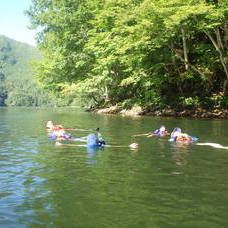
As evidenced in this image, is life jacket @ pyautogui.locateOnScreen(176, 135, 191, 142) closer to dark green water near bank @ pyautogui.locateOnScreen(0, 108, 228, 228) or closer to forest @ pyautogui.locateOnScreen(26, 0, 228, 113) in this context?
dark green water near bank @ pyautogui.locateOnScreen(0, 108, 228, 228)

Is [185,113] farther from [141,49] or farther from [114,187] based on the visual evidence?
[114,187]

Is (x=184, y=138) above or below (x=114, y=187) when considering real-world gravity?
above

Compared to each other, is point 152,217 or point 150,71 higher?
point 150,71

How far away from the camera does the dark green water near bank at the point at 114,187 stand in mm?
7570

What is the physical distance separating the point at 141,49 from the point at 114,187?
28462 mm

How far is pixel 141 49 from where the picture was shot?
121 feet

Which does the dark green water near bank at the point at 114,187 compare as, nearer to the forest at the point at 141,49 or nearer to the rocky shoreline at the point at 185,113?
the forest at the point at 141,49

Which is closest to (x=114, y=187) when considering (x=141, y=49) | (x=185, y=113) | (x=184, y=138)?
(x=184, y=138)

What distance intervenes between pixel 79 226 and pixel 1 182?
4.15 metres

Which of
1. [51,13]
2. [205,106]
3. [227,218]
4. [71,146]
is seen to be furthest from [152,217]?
[51,13]

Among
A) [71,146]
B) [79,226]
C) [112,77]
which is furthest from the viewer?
[112,77]

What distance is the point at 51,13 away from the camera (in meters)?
49.4

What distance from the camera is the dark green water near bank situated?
24.8 feet

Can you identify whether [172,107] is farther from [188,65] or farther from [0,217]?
[0,217]
